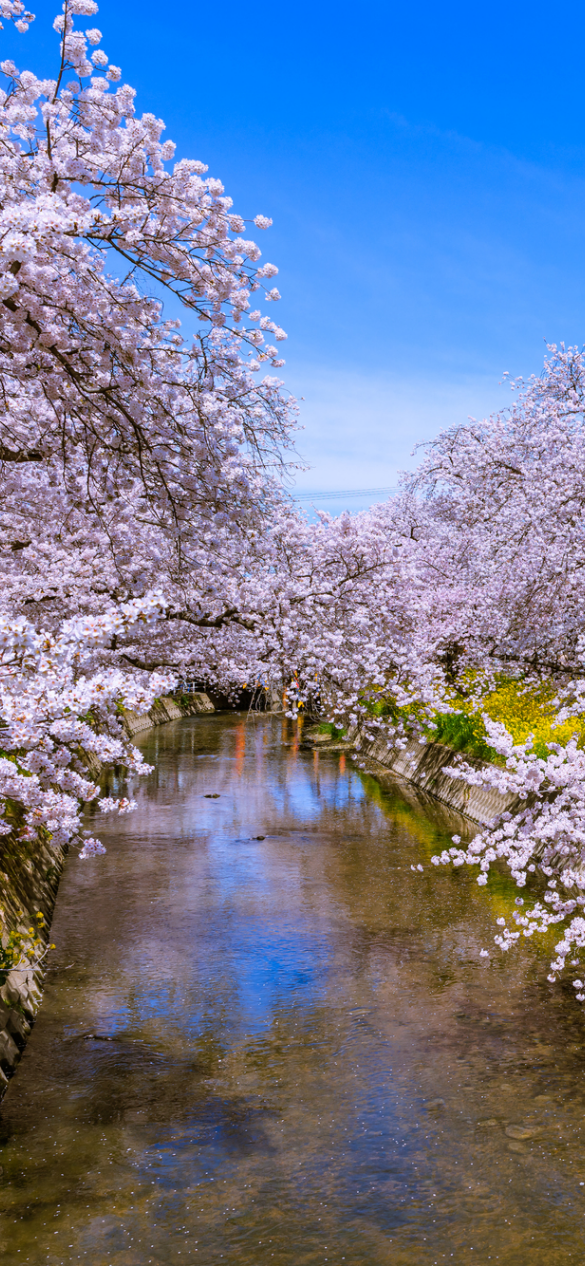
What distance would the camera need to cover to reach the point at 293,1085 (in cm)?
771

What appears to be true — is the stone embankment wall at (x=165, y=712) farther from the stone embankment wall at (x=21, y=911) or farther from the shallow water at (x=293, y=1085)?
the shallow water at (x=293, y=1085)

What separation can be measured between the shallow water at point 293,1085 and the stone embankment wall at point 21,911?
8.5 inches

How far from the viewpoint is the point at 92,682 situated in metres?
6.21

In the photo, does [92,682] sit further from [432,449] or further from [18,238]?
[432,449]

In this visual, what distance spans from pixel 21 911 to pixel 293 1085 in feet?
13.9

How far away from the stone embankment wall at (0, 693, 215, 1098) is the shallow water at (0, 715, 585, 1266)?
0.21 metres

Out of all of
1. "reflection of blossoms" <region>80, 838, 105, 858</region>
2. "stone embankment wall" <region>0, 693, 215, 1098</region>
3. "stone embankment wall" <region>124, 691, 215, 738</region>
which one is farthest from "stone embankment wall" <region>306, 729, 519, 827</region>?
"stone embankment wall" <region>124, 691, 215, 738</region>

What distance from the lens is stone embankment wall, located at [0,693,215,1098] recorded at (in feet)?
27.0

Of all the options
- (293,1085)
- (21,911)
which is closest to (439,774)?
(21,911)

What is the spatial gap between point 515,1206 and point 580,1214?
0.41 metres

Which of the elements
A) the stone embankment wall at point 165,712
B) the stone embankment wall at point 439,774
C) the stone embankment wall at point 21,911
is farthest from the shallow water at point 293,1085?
the stone embankment wall at point 165,712

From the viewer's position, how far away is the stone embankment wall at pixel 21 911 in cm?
823

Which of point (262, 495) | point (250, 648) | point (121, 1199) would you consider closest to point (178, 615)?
point (262, 495)

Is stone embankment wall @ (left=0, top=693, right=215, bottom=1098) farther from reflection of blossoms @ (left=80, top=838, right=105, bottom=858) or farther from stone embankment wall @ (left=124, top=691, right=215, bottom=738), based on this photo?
stone embankment wall @ (left=124, top=691, right=215, bottom=738)
